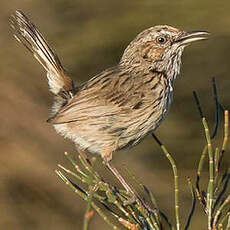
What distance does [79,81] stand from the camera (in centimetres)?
678

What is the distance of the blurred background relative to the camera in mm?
6055

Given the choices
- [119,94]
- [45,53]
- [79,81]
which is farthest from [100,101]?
[79,81]

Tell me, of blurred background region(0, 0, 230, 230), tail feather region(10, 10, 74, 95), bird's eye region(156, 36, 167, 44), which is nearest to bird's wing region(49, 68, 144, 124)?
tail feather region(10, 10, 74, 95)

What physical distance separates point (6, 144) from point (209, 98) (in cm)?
186

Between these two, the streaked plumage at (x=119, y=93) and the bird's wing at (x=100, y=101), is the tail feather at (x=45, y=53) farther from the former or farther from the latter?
the bird's wing at (x=100, y=101)

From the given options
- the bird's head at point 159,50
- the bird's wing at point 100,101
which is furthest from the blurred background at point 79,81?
the bird's wing at point 100,101

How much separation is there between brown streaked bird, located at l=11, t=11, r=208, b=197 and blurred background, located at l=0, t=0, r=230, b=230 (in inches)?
62.1

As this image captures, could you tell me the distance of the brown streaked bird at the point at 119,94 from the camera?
13.8ft

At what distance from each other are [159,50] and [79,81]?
2357 millimetres

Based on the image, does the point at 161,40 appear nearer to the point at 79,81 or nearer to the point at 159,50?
the point at 159,50

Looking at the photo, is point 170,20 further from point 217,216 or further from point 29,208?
point 217,216

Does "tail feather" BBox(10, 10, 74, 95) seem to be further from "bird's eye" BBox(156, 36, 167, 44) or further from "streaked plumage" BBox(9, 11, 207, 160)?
"bird's eye" BBox(156, 36, 167, 44)

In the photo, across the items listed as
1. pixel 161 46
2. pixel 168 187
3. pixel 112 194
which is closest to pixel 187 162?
pixel 168 187

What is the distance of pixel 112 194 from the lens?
326 cm
